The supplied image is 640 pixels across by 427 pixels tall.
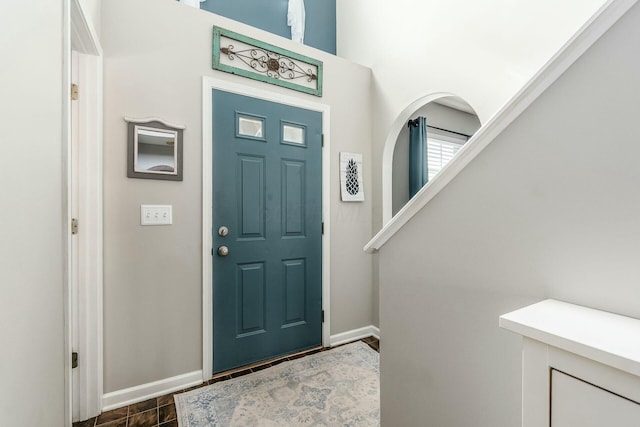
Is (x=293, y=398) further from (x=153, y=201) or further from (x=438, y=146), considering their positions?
(x=438, y=146)

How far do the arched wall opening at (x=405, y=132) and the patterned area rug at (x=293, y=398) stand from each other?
1.32 metres

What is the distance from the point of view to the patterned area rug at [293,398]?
5.31 ft

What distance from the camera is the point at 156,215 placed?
72.1 inches

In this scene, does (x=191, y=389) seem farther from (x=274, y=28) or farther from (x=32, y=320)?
(x=274, y=28)

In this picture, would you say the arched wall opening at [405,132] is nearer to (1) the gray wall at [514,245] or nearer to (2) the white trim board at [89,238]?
(1) the gray wall at [514,245]

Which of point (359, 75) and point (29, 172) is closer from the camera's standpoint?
point (29, 172)

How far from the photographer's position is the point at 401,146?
3289mm

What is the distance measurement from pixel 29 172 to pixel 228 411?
5.06 ft

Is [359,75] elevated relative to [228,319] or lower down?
elevated

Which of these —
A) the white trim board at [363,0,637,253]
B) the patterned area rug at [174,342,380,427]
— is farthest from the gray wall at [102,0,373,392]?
the white trim board at [363,0,637,253]

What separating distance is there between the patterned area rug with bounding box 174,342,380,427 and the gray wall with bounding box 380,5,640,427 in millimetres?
538

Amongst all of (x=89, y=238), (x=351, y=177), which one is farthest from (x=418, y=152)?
(x=89, y=238)

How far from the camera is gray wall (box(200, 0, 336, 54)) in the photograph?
2621 millimetres

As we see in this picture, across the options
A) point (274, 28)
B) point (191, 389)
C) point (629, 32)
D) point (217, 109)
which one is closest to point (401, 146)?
point (274, 28)
